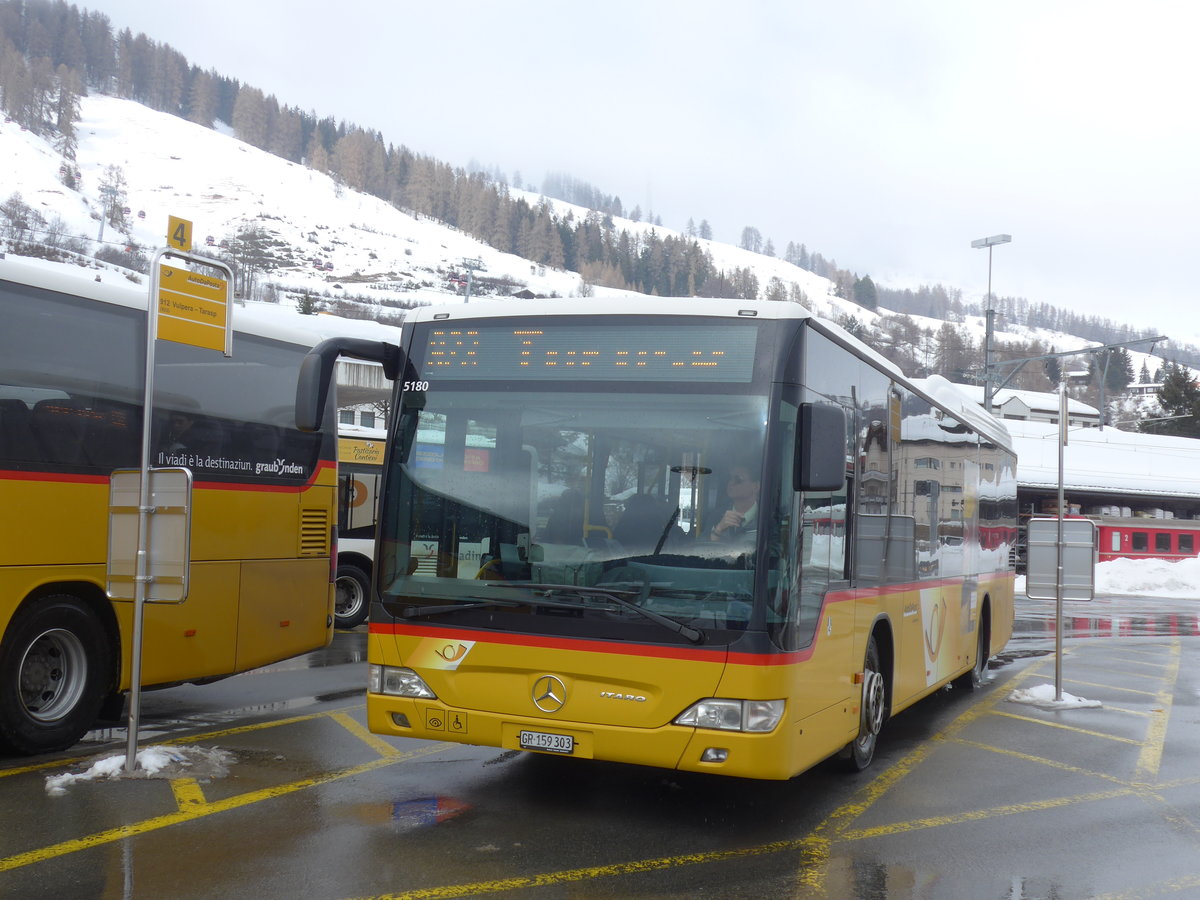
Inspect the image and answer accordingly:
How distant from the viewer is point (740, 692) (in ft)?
18.9

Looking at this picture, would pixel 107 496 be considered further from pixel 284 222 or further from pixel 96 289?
pixel 284 222

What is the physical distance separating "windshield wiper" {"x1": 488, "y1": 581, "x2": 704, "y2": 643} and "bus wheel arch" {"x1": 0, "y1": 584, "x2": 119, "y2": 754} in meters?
3.38

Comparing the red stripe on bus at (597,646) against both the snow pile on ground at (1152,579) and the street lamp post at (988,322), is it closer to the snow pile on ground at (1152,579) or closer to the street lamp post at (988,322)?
the street lamp post at (988,322)

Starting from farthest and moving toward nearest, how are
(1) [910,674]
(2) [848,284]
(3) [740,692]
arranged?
(2) [848,284] < (1) [910,674] < (3) [740,692]

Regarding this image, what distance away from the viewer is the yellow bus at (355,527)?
16922 mm

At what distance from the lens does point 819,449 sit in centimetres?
592

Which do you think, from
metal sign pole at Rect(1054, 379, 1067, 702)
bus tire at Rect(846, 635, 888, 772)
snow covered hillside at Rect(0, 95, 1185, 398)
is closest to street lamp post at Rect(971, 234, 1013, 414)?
metal sign pole at Rect(1054, 379, 1067, 702)

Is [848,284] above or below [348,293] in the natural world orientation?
above

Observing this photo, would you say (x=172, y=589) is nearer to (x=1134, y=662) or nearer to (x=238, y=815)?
(x=238, y=815)

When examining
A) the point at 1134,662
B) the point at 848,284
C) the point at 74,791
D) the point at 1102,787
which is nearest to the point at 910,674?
the point at 1102,787

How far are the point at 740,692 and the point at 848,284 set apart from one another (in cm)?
17802

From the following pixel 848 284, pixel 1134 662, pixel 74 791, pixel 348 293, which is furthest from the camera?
pixel 848 284

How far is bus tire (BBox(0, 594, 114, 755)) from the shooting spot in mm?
7461

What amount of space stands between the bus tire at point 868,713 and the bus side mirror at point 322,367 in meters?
3.53
